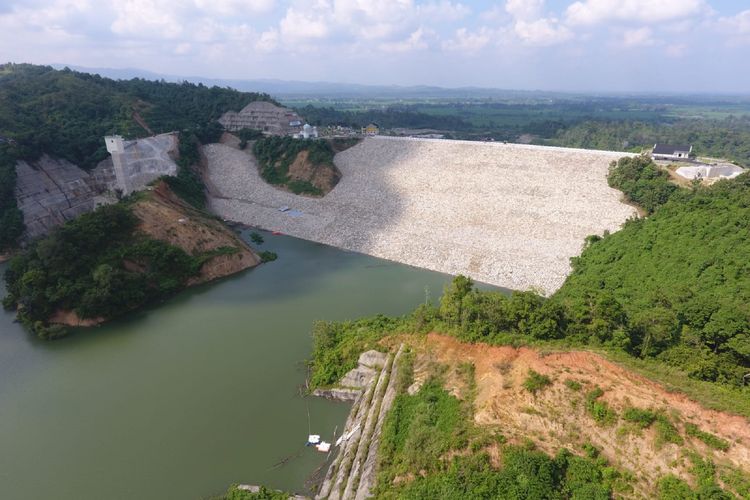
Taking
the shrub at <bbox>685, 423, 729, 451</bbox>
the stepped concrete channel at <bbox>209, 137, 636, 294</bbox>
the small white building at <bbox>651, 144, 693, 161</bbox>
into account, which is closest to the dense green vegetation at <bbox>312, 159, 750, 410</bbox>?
the shrub at <bbox>685, 423, 729, 451</bbox>

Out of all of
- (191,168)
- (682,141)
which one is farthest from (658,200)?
(682,141)

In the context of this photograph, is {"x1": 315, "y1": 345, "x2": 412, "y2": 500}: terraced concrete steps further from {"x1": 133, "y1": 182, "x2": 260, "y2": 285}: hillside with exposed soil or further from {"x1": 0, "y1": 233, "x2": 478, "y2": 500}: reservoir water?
{"x1": 133, "y1": 182, "x2": 260, "y2": 285}: hillside with exposed soil

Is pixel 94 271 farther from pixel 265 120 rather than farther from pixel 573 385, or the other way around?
pixel 265 120

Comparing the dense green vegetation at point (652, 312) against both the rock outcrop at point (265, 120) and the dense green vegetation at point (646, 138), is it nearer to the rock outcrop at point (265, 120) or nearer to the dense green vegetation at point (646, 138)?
the rock outcrop at point (265, 120)

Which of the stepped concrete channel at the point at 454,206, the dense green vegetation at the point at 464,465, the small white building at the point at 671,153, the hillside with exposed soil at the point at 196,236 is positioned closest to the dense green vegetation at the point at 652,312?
the dense green vegetation at the point at 464,465

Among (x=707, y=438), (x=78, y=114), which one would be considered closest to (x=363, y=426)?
(x=707, y=438)
